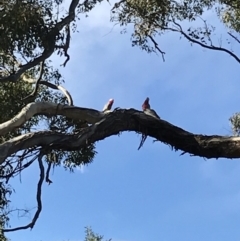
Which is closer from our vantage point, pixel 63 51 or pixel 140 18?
pixel 63 51

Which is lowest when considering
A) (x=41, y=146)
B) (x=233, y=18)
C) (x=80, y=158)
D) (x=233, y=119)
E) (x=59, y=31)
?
(x=41, y=146)

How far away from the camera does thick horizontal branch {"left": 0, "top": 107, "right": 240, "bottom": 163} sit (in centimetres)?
540

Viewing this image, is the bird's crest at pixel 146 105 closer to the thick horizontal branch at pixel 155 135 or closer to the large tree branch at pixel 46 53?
the thick horizontal branch at pixel 155 135

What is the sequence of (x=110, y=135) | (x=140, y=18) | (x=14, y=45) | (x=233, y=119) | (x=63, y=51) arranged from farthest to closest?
1. (x=233, y=119)
2. (x=140, y=18)
3. (x=63, y=51)
4. (x=14, y=45)
5. (x=110, y=135)

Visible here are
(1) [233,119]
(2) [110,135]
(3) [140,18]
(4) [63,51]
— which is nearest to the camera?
(2) [110,135]

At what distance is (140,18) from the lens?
9.05 m

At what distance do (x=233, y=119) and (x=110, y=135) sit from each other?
190 inches

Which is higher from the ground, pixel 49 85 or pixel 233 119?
pixel 233 119

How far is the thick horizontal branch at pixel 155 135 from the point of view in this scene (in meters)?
5.40

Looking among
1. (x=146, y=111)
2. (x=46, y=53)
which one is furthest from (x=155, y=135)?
(x=46, y=53)

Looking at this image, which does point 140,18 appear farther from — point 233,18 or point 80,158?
point 80,158

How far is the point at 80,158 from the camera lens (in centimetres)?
834

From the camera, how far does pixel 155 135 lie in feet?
18.8

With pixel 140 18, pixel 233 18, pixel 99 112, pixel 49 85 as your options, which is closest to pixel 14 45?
pixel 49 85
